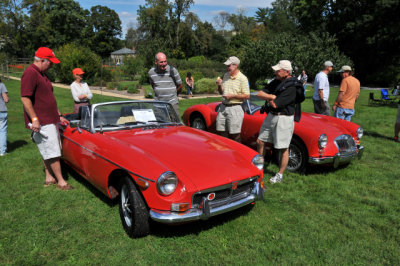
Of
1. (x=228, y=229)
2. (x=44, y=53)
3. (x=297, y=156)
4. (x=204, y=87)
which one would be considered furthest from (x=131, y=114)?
(x=204, y=87)

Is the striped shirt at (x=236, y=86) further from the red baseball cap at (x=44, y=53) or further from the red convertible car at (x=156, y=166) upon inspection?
the red baseball cap at (x=44, y=53)

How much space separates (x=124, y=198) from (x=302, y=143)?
325cm

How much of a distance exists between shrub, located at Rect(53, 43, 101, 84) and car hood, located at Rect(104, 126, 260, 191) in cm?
2028

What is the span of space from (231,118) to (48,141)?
292 centimetres

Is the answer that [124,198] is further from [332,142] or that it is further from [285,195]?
[332,142]

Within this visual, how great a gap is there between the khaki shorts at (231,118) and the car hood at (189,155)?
1.06 m

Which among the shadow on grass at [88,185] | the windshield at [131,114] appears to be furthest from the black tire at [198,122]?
the shadow on grass at [88,185]

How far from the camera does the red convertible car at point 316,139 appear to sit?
484cm

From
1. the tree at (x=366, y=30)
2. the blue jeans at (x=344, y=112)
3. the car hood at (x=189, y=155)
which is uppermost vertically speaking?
the tree at (x=366, y=30)

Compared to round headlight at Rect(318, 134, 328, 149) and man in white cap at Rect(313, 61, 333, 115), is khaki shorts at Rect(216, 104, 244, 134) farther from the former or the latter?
man in white cap at Rect(313, 61, 333, 115)

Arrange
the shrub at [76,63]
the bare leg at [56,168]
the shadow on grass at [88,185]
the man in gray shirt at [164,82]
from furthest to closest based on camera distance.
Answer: the shrub at [76,63], the man in gray shirt at [164,82], the bare leg at [56,168], the shadow on grass at [88,185]

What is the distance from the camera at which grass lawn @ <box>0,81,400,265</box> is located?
9.40ft

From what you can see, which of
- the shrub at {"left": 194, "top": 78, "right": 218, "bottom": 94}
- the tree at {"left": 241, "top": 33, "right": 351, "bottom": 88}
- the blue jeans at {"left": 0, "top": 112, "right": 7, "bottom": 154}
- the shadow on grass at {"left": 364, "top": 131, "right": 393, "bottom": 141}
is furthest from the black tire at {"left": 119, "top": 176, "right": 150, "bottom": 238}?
the tree at {"left": 241, "top": 33, "right": 351, "bottom": 88}

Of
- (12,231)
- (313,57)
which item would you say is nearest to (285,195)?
(12,231)
